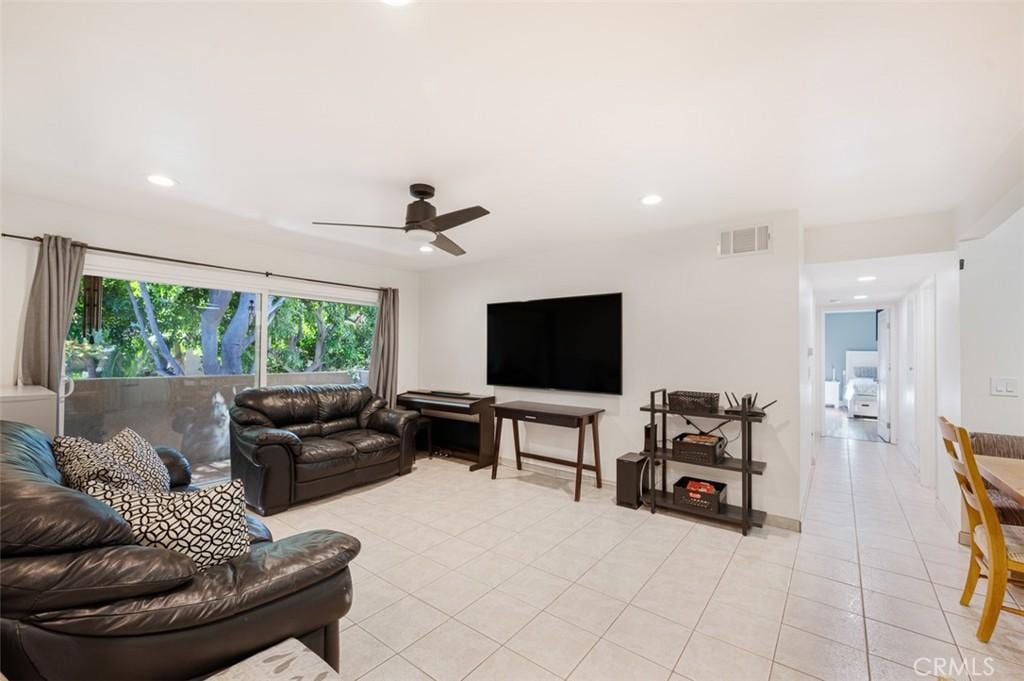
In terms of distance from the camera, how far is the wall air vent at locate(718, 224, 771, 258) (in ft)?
11.2

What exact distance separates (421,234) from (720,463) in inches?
113

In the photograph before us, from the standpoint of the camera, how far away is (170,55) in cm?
162

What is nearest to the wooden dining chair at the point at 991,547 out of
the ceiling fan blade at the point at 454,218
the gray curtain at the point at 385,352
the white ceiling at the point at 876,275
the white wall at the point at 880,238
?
the white wall at the point at 880,238

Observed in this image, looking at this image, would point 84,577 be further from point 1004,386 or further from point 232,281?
point 1004,386

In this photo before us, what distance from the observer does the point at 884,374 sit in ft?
22.3

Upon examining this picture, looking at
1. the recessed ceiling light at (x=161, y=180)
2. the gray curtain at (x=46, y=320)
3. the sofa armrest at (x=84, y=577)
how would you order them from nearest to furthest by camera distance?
the sofa armrest at (x=84, y=577) → the recessed ceiling light at (x=161, y=180) → the gray curtain at (x=46, y=320)

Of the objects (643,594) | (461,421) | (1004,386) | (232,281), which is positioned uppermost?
(232,281)

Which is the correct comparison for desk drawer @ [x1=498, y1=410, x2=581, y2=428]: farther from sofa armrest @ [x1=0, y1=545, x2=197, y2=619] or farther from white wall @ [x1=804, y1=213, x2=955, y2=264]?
sofa armrest @ [x1=0, y1=545, x2=197, y2=619]

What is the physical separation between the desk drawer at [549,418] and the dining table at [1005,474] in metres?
2.49

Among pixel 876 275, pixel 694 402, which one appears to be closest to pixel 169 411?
pixel 694 402

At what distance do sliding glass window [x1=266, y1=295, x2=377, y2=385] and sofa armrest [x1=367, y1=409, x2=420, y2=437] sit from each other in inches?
41.1

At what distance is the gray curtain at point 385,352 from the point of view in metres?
5.55

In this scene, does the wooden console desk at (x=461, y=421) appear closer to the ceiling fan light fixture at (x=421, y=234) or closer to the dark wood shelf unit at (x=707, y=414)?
the dark wood shelf unit at (x=707, y=414)

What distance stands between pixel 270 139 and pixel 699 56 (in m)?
2.11
